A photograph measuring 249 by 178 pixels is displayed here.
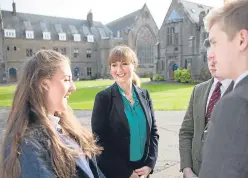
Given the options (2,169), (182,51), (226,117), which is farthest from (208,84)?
(182,51)

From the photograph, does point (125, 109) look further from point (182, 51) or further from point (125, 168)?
point (182, 51)

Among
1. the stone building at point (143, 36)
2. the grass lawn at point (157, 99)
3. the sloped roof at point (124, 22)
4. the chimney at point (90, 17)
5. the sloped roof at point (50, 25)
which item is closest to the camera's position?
the grass lawn at point (157, 99)

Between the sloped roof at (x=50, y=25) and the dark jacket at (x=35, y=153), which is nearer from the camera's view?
the dark jacket at (x=35, y=153)

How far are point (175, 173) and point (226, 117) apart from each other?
4240 mm

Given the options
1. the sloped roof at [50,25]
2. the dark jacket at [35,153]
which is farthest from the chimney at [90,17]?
the dark jacket at [35,153]

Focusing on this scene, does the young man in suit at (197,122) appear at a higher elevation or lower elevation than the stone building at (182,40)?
lower

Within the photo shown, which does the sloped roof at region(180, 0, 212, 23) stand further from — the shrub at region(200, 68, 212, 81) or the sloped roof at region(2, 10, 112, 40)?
the sloped roof at region(2, 10, 112, 40)

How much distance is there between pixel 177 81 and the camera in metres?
34.8

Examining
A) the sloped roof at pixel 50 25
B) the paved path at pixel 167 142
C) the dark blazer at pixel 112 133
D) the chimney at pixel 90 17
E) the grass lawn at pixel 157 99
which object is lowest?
the paved path at pixel 167 142

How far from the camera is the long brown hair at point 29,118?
1.61m

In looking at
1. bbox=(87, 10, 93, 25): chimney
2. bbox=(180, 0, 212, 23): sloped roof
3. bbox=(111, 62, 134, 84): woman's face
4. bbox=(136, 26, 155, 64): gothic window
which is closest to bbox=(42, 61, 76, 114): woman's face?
bbox=(111, 62, 134, 84): woman's face

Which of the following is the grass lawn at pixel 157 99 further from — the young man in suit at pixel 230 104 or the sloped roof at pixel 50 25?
the sloped roof at pixel 50 25

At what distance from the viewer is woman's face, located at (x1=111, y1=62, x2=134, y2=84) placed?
3.26 m

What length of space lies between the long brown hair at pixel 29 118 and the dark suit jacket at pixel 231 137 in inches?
41.1
